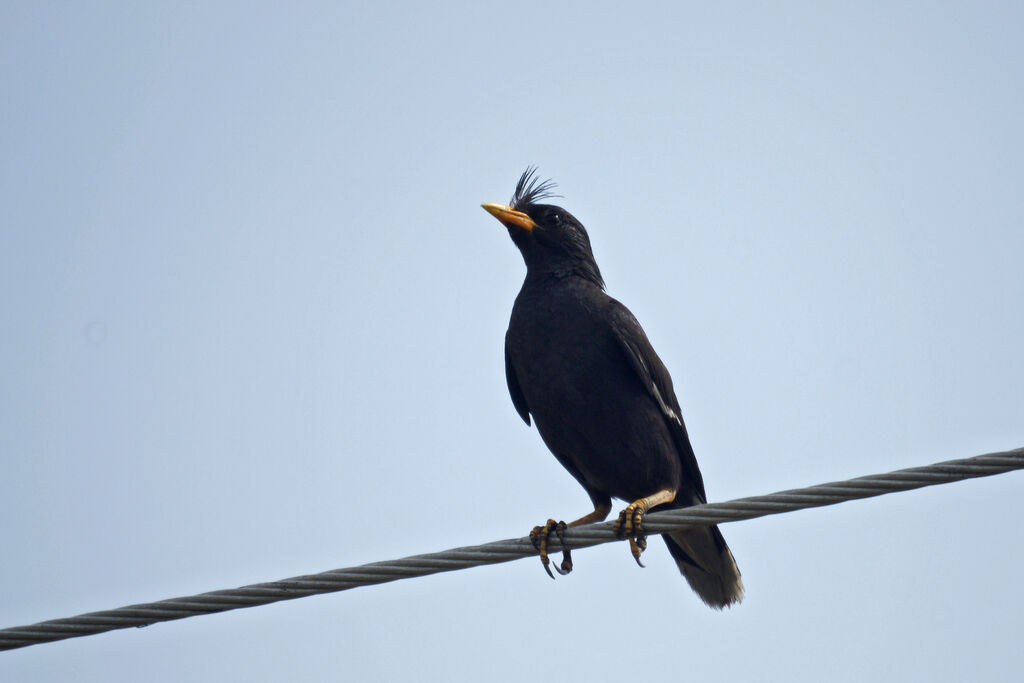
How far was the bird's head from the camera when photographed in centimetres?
609

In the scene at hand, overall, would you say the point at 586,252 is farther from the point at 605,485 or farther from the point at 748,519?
the point at 748,519

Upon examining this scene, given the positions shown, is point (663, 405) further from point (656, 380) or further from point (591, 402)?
point (591, 402)

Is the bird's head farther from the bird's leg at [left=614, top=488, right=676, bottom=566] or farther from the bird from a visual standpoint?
the bird's leg at [left=614, top=488, right=676, bottom=566]

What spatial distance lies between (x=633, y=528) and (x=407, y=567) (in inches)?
47.3

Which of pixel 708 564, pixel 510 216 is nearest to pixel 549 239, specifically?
pixel 510 216

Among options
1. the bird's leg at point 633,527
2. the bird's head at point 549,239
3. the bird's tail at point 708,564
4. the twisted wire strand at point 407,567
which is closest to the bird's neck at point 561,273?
the bird's head at point 549,239

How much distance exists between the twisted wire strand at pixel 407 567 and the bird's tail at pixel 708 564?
1.91 metres

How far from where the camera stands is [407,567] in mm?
3443

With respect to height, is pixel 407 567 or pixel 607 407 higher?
pixel 607 407

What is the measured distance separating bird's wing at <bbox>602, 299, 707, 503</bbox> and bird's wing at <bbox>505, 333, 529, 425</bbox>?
649 millimetres

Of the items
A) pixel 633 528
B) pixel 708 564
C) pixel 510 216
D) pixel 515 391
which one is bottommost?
pixel 708 564

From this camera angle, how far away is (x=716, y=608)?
18.5 ft

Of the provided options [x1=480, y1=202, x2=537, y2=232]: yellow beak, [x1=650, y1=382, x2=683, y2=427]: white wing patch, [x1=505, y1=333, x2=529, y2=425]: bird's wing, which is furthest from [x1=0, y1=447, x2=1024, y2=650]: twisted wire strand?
[x1=480, y1=202, x2=537, y2=232]: yellow beak

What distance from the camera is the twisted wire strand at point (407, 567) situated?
10.6 feet
